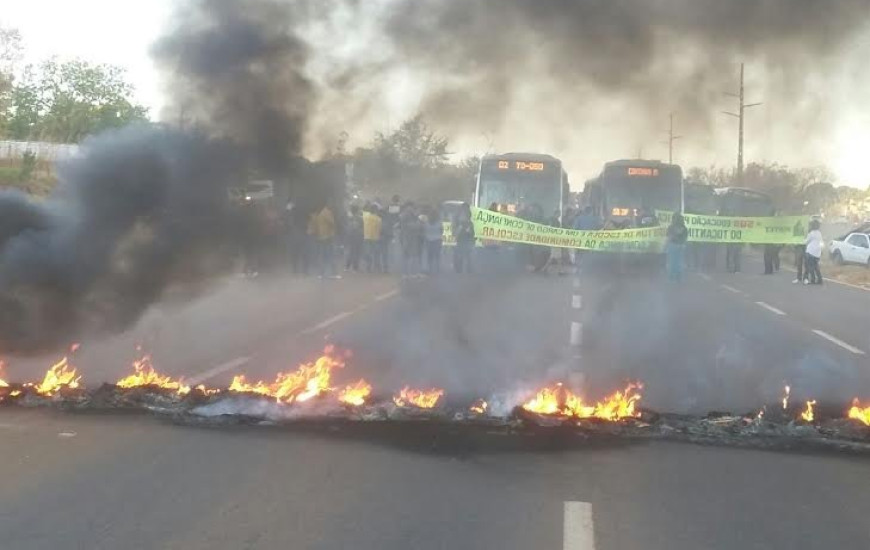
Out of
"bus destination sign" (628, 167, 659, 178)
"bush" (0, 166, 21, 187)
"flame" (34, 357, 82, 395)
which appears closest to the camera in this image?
"flame" (34, 357, 82, 395)

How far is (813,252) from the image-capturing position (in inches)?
928

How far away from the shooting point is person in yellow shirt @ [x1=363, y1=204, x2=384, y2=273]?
72.5 feet

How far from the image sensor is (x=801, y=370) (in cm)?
831

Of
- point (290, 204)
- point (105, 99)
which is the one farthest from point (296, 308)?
point (105, 99)

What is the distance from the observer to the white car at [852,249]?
33.9 meters

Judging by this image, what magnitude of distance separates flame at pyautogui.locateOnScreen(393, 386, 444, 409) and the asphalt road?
19 cm

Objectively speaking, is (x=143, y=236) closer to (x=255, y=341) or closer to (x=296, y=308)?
(x=255, y=341)

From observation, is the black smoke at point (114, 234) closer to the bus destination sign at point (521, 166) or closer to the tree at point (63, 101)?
the bus destination sign at point (521, 166)

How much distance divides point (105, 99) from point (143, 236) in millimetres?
39943

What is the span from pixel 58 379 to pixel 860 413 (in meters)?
6.14

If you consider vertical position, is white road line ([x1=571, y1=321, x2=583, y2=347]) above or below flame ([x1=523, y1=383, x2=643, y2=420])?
below

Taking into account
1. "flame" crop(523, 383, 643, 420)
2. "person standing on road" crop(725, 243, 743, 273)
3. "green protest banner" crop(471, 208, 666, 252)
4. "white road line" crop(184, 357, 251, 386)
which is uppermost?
"green protest banner" crop(471, 208, 666, 252)

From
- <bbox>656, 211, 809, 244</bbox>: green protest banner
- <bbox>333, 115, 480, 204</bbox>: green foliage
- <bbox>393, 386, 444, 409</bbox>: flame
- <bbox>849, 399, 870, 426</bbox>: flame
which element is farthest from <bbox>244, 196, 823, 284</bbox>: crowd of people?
<bbox>849, 399, 870, 426</bbox>: flame

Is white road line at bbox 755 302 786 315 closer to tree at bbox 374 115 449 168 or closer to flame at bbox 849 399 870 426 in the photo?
tree at bbox 374 115 449 168
